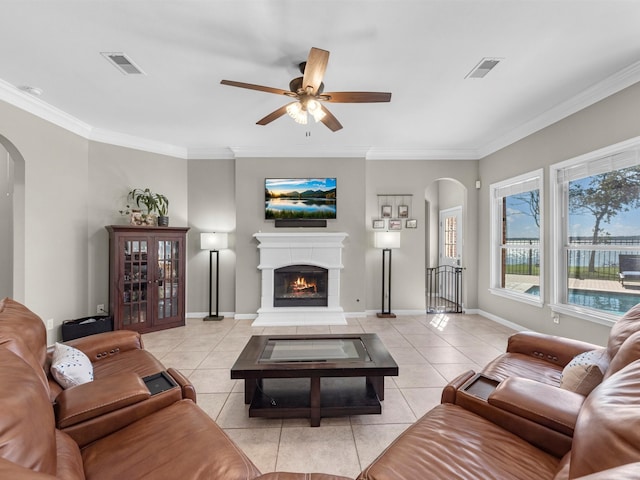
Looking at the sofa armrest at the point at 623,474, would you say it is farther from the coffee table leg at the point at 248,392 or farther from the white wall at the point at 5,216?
the white wall at the point at 5,216

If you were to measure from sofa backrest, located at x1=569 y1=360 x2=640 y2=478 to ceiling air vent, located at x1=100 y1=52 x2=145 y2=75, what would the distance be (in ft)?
12.2

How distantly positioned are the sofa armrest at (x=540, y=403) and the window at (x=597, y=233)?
96.1 inches

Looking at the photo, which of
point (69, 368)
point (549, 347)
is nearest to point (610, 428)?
point (549, 347)

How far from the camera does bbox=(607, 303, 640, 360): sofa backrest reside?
157 centimetres

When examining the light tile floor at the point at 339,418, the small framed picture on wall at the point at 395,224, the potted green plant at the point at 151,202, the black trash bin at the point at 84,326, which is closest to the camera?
the light tile floor at the point at 339,418

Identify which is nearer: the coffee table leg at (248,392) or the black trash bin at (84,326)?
the coffee table leg at (248,392)

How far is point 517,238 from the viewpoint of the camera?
4.52 meters

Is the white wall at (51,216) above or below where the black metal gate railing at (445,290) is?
above

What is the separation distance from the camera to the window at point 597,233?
2.93 metres

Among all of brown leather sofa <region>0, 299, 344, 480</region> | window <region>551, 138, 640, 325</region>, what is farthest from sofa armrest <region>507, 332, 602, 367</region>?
brown leather sofa <region>0, 299, 344, 480</region>

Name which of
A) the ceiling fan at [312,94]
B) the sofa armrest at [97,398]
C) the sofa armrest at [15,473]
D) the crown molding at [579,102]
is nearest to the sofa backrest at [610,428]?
the sofa armrest at [15,473]

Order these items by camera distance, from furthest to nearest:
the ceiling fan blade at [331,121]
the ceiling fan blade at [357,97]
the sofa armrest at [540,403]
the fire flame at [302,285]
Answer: the fire flame at [302,285]
the ceiling fan blade at [331,121]
the ceiling fan blade at [357,97]
the sofa armrest at [540,403]

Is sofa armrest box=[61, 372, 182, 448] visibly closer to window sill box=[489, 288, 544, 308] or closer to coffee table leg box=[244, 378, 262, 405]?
coffee table leg box=[244, 378, 262, 405]

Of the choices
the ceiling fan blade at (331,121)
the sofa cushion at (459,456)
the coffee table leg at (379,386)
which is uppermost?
the ceiling fan blade at (331,121)
